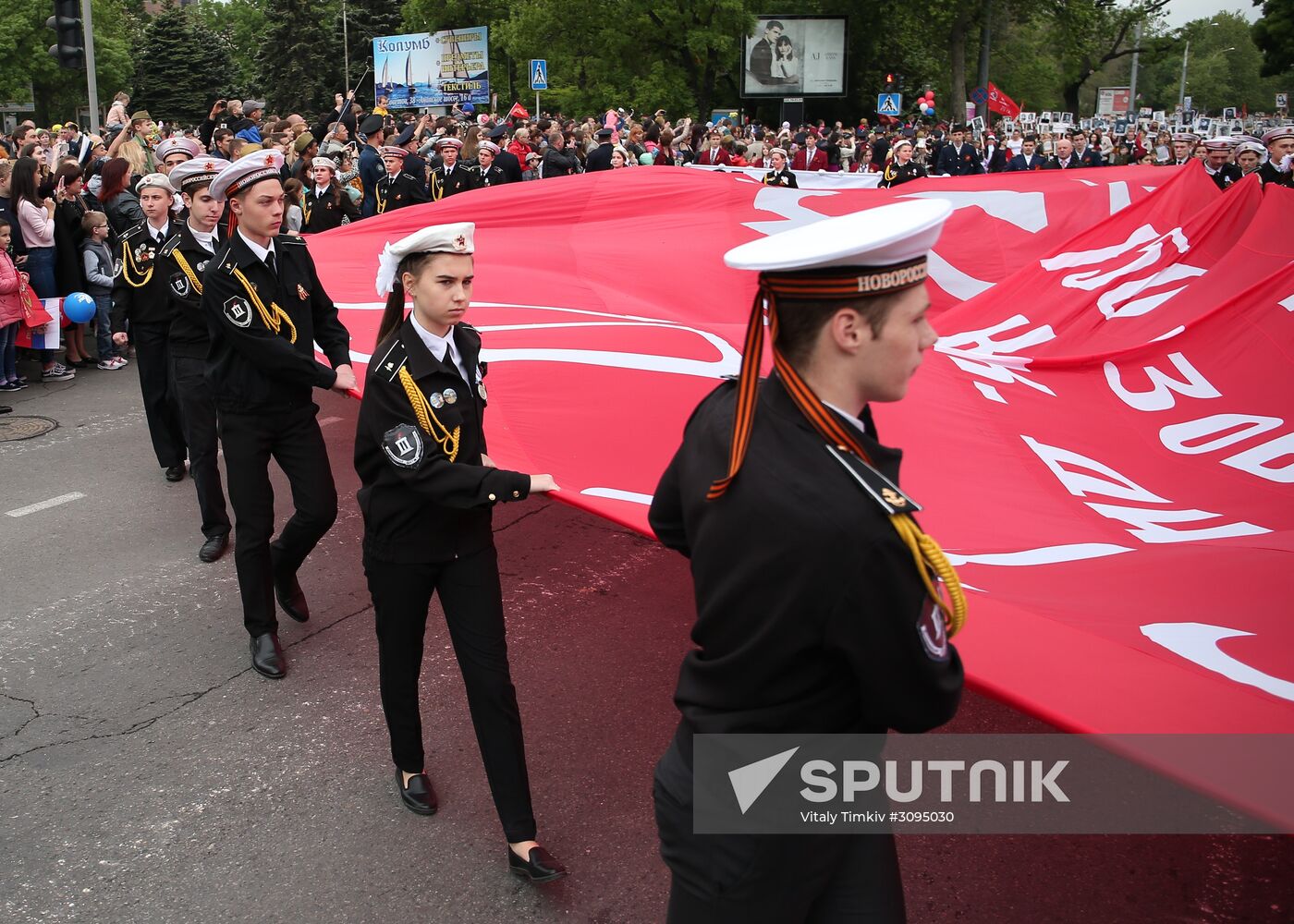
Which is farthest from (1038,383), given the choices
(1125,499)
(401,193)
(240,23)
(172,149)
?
(240,23)

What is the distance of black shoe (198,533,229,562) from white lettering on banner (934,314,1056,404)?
367 cm

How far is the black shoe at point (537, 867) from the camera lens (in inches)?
135

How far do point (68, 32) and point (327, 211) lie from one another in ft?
15.9

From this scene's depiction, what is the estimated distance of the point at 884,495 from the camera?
1.77 m

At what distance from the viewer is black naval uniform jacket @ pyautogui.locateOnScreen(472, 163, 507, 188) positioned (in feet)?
41.1

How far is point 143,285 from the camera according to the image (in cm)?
676

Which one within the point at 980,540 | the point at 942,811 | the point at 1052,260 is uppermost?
the point at 1052,260

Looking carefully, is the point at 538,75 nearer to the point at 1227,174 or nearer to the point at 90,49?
the point at 90,49

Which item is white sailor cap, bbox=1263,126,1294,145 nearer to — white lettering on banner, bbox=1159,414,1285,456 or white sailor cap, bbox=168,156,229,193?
white lettering on banner, bbox=1159,414,1285,456

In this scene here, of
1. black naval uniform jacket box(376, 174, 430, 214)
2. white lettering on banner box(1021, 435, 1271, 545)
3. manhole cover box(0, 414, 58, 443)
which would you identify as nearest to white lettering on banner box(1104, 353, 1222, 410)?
white lettering on banner box(1021, 435, 1271, 545)

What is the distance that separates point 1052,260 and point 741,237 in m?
1.94

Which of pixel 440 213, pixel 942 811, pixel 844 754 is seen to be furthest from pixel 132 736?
pixel 440 213

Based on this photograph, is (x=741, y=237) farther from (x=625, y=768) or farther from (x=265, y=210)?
(x=625, y=768)

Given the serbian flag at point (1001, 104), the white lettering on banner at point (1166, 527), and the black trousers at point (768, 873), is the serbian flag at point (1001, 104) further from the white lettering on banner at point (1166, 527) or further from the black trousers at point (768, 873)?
the black trousers at point (768, 873)
